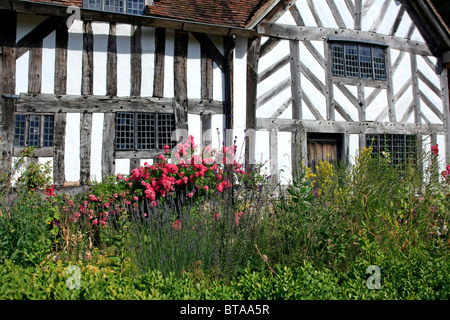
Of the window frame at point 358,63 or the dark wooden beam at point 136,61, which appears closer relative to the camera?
the dark wooden beam at point 136,61

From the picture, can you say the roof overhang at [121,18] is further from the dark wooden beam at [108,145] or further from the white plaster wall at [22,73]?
the dark wooden beam at [108,145]

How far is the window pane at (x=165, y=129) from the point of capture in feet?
25.4

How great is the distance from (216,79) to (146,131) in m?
1.92

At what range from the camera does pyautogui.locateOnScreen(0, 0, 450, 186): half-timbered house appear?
6.98 meters

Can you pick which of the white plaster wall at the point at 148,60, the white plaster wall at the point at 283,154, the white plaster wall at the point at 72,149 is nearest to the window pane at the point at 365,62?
the white plaster wall at the point at 283,154

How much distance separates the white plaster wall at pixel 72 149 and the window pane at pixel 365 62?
23.1 feet

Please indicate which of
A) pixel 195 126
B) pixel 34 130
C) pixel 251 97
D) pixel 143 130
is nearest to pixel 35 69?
pixel 34 130

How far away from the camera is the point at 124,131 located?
7.50m

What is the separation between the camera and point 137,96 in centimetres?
756

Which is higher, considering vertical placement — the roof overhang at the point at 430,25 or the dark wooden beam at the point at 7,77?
the roof overhang at the point at 430,25

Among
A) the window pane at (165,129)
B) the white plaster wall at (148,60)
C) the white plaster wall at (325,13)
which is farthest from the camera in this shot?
the white plaster wall at (325,13)

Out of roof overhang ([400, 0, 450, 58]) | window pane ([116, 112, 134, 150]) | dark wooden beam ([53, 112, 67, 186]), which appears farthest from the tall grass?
roof overhang ([400, 0, 450, 58])

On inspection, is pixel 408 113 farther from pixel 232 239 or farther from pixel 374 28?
pixel 232 239
